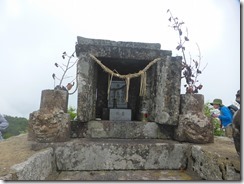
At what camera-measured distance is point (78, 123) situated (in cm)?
404

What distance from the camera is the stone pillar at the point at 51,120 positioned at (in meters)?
3.43

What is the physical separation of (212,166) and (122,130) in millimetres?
1682

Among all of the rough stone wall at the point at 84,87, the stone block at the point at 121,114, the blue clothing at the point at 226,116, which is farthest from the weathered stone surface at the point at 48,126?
the blue clothing at the point at 226,116

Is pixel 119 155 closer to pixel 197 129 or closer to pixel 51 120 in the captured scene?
pixel 51 120

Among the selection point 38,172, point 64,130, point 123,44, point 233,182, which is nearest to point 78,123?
point 64,130

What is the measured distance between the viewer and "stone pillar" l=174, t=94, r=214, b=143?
3.68m

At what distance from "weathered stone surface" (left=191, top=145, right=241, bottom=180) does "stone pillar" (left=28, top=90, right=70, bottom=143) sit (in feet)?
6.67

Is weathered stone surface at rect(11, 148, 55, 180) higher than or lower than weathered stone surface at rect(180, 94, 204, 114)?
lower

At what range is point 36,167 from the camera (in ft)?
8.81

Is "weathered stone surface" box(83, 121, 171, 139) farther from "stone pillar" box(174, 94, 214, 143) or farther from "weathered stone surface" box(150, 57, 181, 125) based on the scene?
"stone pillar" box(174, 94, 214, 143)

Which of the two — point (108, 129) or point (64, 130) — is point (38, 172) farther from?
point (108, 129)

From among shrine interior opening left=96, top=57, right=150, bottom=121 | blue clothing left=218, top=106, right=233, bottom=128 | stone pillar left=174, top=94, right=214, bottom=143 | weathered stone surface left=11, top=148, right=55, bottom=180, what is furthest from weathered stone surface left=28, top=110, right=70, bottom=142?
blue clothing left=218, top=106, right=233, bottom=128

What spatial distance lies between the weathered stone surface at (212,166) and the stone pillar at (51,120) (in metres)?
2.03

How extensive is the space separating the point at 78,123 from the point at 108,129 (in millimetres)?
546
